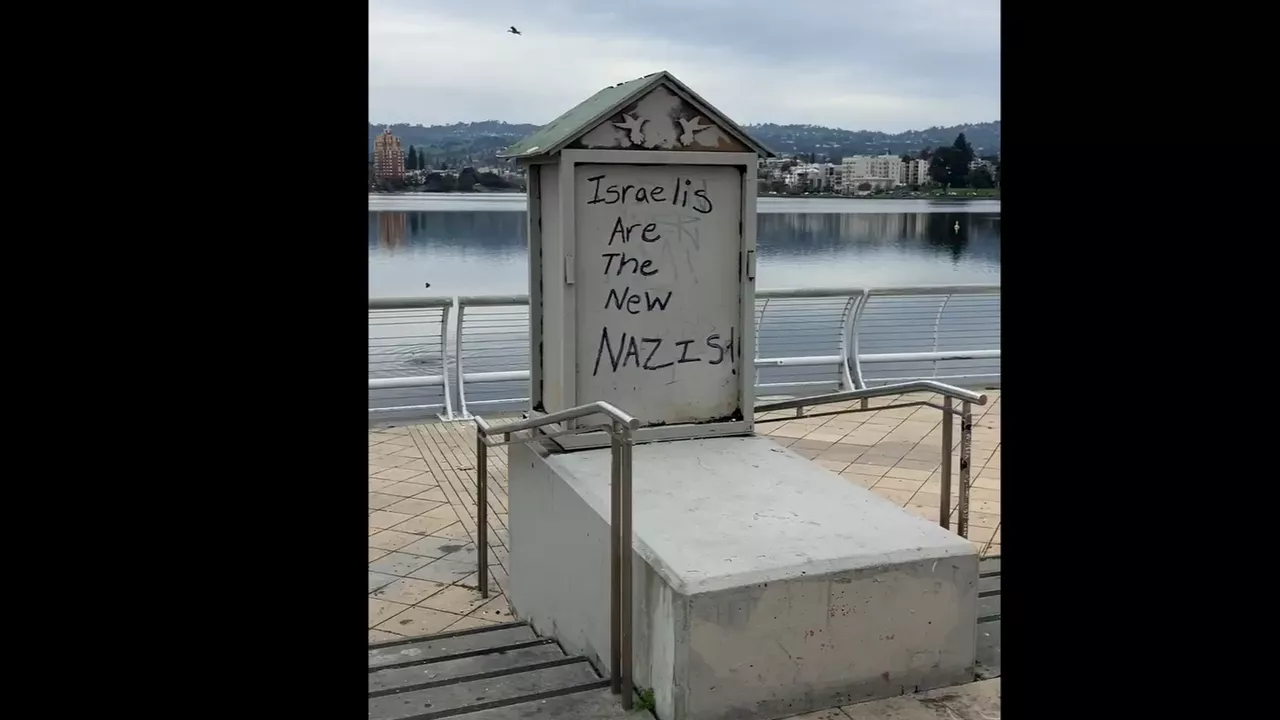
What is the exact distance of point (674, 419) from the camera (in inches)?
198

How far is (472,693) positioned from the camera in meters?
3.85

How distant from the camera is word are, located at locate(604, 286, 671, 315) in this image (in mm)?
4902

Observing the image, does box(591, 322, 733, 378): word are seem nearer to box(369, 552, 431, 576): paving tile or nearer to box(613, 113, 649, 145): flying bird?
box(613, 113, 649, 145): flying bird

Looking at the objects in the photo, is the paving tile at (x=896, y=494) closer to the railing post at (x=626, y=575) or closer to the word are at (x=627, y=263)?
the word are at (x=627, y=263)

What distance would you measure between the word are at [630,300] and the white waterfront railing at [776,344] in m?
3.66

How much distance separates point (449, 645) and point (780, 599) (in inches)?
67.5

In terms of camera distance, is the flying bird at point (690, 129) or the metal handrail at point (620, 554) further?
the flying bird at point (690, 129)

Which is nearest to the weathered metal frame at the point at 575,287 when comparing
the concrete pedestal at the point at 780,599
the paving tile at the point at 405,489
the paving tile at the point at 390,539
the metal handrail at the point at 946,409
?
the metal handrail at the point at 946,409

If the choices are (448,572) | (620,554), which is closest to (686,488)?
(620,554)

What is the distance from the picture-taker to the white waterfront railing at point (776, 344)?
8953 mm

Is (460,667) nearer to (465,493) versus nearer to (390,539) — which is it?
(390,539)
